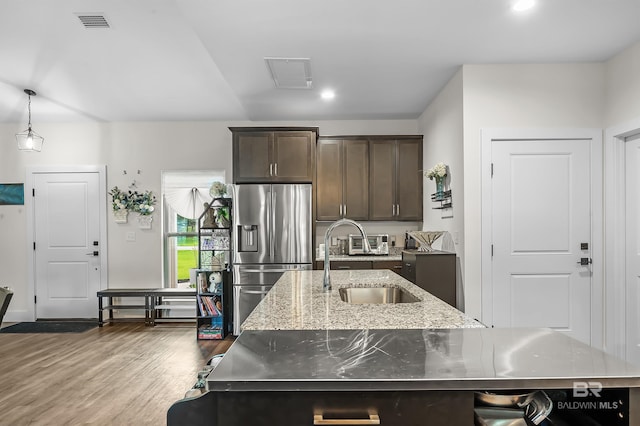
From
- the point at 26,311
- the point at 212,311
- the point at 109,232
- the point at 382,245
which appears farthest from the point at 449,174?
the point at 26,311

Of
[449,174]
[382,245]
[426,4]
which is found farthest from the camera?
[382,245]

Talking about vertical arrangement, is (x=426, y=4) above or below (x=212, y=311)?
above

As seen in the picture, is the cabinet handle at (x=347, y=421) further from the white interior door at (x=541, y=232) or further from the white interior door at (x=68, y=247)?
the white interior door at (x=68, y=247)

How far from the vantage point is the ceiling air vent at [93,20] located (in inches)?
117

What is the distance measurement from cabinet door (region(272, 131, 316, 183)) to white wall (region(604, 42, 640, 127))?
2930 millimetres

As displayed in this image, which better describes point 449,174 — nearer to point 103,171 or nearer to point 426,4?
point 426,4

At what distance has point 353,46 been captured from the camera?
3070mm

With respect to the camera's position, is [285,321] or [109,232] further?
[109,232]

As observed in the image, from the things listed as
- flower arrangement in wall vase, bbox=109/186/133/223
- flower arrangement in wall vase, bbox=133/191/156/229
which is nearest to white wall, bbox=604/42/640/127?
flower arrangement in wall vase, bbox=133/191/156/229

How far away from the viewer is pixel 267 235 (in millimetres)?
4664

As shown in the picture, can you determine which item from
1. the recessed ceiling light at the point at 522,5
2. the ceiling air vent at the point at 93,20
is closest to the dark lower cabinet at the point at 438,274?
the recessed ceiling light at the point at 522,5

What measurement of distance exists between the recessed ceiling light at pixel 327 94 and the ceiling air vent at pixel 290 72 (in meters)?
0.23

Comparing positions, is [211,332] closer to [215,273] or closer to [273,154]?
[215,273]

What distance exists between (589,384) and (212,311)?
14.0 ft
